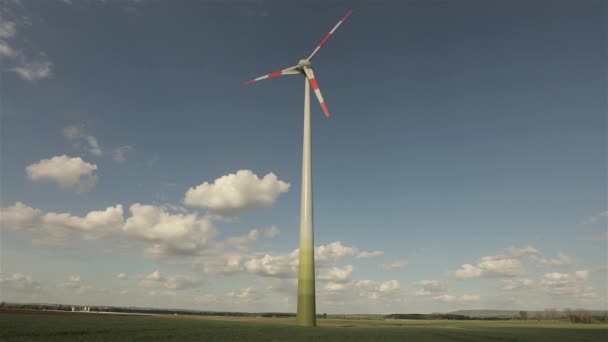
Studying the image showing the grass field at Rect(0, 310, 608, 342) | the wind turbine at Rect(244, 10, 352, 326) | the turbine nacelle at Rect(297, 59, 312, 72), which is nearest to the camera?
the grass field at Rect(0, 310, 608, 342)

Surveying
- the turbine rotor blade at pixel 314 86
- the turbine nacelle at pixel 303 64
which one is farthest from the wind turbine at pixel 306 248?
the turbine nacelle at pixel 303 64

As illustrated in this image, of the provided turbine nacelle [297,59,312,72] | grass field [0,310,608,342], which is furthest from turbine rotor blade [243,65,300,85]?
grass field [0,310,608,342]

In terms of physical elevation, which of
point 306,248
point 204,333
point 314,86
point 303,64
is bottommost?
point 204,333

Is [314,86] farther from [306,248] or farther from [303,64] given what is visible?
[306,248]

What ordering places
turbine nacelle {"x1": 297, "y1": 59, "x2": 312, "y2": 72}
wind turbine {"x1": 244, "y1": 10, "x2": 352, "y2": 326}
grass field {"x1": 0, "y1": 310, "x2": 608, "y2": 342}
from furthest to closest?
turbine nacelle {"x1": 297, "y1": 59, "x2": 312, "y2": 72} → wind turbine {"x1": 244, "y1": 10, "x2": 352, "y2": 326} → grass field {"x1": 0, "y1": 310, "x2": 608, "y2": 342}

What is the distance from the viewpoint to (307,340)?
80.8ft

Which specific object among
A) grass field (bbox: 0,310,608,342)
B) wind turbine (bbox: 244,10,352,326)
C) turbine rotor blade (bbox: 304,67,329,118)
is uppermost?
turbine rotor blade (bbox: 304,67,329,118)

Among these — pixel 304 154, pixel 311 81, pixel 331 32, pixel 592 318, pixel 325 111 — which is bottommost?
pixel 592 318

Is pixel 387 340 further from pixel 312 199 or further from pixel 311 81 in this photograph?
pixel 311 81

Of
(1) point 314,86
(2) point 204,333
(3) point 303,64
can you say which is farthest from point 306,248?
(3) point 303,64

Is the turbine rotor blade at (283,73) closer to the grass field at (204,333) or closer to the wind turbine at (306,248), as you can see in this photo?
the wind turbine at (306,248)

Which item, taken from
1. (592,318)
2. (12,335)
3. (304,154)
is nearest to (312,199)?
(304,154)

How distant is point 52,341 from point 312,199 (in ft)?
113

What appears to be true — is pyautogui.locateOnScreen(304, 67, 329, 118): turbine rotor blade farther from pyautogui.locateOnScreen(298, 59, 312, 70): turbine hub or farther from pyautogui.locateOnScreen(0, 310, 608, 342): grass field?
pyautogui.locateOnScreen(0, 310, 608, 342): grass field
